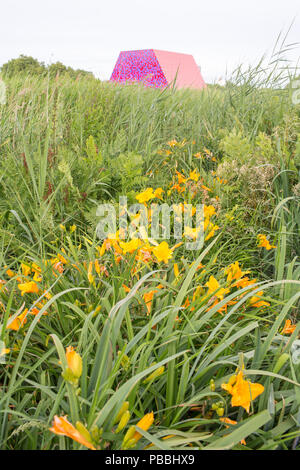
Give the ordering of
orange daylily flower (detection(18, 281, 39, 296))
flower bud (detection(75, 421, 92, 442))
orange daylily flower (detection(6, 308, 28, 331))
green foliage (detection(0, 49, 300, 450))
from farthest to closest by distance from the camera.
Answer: orange daylily flower (detection(18, 281, 39, 296)) < orange daylily flower (detection(6, 308, 28, 331)) < green foliage (detection(0, 49, 300, 450)) < flower bud (detection(75, 421, 92, 442))

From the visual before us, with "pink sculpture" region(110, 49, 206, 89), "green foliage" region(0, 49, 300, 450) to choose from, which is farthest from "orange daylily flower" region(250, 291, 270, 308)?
"pink sculpture" region(110, 49, 206, 89)

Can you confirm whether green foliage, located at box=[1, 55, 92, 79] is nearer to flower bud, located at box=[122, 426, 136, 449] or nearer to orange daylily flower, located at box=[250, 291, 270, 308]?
orange daylily flower, located at box=[250, 291, 270, 308]

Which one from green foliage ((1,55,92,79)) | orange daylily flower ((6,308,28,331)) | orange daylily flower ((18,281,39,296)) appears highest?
green foliage ((1,55,92,79))

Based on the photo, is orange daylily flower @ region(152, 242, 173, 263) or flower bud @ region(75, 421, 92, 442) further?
orange daylily flower @ region(152, 242, 173, 263)

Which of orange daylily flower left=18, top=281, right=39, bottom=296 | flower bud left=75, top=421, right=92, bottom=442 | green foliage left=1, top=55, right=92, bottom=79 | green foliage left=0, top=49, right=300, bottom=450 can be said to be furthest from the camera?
green foliage left=1, top=55, right=92, bottom=79

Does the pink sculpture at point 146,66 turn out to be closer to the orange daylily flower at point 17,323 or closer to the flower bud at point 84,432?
the orange daylily flower at point 17,323

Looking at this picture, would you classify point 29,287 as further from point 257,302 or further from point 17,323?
point 257,302

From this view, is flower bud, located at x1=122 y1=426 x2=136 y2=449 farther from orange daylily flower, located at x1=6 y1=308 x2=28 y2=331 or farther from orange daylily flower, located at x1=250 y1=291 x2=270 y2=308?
orange daylily flower, located at x1=250 y1=291 x2=270 y2=308

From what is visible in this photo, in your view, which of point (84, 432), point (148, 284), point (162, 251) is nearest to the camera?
point (84, 432)

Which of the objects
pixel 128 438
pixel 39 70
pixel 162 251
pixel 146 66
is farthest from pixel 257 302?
pixel 39 70

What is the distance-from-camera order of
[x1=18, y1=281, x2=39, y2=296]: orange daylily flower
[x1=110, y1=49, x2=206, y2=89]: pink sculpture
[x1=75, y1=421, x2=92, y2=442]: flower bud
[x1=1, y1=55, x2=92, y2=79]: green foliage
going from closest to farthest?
[x1=75, y1=421, x2=92, y2=442]: flower bud → [x1=18, y1=281, x2=39, y2=296]: orange daylily flower → [x1=1, y1=55, x2=92, y2=79]: green foliage → [x1=110, y1=49, x2=206, y2=89]: pink sculpture

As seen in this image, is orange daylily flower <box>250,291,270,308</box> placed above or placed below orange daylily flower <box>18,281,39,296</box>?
below

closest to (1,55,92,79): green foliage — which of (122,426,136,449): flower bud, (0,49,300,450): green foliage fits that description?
(0,49,300,450): green foliage
